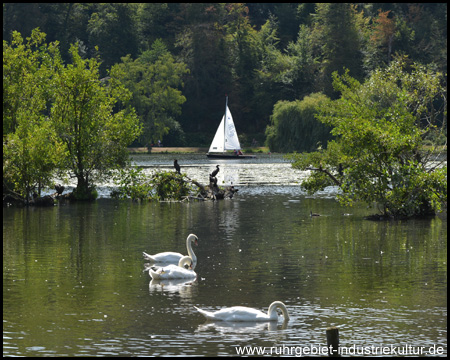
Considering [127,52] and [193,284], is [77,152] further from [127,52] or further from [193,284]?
[127,52]

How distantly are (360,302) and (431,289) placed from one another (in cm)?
252

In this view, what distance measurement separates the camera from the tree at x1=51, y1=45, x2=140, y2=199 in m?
50.9

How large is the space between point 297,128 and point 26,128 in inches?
2191

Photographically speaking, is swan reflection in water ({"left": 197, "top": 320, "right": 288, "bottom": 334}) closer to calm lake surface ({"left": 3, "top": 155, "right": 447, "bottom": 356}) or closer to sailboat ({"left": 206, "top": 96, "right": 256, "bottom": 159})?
calm lake surface ({"left": 3, "top": 155, "right": 447, "bottom": 356})

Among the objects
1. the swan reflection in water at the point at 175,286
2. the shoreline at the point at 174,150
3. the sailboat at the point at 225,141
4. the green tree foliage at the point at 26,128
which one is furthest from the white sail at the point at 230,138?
the swan reflection in water at the point at 175,286

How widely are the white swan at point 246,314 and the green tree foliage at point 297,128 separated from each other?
78266 millimetres

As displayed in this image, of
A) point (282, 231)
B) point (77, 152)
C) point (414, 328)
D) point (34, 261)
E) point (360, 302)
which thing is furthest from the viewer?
point (77, 152)

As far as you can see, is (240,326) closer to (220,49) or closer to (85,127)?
(85,127)

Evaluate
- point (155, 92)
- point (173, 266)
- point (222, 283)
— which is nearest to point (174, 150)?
point (155, 92)

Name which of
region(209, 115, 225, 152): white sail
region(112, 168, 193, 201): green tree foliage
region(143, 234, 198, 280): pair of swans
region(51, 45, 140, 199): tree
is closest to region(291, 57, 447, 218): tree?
region(143, 234, 198, 280): pair of swans

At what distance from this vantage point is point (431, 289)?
23031 mm

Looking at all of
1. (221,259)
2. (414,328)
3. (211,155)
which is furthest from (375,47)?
(414,328)

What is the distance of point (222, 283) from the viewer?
2420 centimetres

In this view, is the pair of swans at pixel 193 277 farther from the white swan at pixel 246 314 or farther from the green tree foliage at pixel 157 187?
the green tree foliage at pixel 157 187
